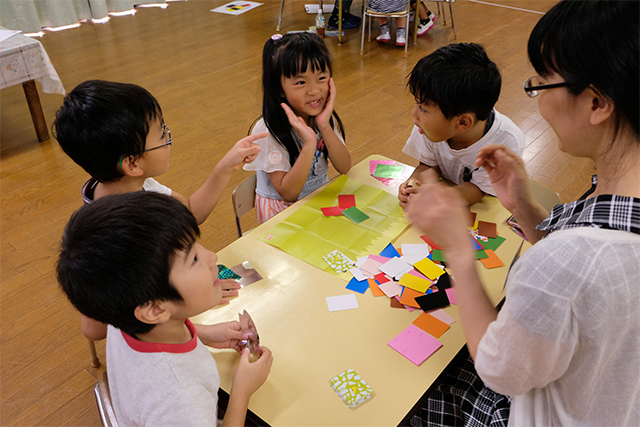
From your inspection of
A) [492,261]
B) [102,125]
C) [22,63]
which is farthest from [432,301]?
[22,63]

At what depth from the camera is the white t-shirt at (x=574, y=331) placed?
723 mm

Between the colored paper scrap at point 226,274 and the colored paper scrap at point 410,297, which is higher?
the colored paper scrap at point 226,274

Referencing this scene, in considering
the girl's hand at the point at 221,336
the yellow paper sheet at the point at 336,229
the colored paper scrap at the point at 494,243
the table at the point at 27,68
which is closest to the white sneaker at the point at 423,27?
the table at the point at 27,68

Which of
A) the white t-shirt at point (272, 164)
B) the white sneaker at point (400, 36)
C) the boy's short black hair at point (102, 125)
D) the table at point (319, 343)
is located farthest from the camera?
the white sneaker at point (400, 36)

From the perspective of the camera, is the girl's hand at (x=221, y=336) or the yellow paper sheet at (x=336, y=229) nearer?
the girl's hand at (x=221, y=336)

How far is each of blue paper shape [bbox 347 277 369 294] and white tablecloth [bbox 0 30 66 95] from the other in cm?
308

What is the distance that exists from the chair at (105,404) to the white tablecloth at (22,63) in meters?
2.97

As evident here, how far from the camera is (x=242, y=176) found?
3.24 m

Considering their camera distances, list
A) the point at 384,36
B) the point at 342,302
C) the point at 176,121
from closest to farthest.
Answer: the point at 342,302
the point at 176,121
the point at 384,36

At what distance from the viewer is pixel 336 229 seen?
4.92ft

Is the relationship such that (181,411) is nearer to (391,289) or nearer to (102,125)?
(391,289)

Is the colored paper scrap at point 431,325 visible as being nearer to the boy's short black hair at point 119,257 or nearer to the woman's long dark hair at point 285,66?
the boy's short black hair at point 119,257

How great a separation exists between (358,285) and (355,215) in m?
0.34

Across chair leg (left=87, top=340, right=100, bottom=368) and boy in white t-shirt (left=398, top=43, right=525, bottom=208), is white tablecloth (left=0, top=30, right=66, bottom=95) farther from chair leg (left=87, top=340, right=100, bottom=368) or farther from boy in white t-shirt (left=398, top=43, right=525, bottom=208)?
boy in white t-shirt (left=398, top=43, right=525, bottom=208)
